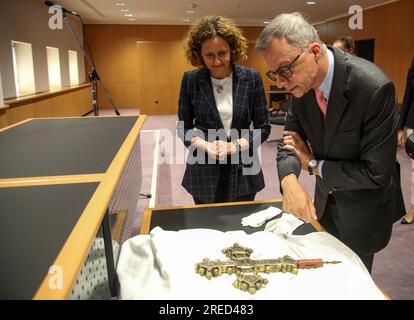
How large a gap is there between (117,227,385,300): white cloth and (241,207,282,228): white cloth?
0.76 feet

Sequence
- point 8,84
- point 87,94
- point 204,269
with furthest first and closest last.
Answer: point 87,94 → point 8,84 → point 204,269

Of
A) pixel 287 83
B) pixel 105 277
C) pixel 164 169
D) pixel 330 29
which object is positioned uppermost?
pixel 330 29

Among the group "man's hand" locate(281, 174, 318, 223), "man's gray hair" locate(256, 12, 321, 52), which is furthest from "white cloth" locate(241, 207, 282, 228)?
"man's gray hair" locate(256, 12, 321, 52)

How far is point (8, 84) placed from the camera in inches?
247

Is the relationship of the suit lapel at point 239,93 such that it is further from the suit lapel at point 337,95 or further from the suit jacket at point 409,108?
the suit jacket at point 409,108

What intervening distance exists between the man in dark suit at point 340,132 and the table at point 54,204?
60 centimetres

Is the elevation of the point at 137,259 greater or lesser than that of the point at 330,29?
lesser

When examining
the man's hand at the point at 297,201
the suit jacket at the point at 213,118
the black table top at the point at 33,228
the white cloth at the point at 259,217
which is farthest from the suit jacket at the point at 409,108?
the black table top at the point at 33,228

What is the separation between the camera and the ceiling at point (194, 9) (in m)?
9.23

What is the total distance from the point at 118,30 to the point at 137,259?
13.7 metres
